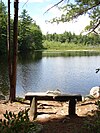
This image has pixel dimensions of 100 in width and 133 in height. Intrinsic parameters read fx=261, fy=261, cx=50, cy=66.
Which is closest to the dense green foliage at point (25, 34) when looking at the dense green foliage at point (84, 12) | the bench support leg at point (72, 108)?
the dense green foliage at point (84, 12)

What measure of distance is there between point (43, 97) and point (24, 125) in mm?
2082

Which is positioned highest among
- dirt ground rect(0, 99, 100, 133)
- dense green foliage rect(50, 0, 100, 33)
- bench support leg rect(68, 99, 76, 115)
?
dense green foliage rect(50, 0, 100, 33)

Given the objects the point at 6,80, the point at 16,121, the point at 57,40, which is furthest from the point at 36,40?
the point at 16,121

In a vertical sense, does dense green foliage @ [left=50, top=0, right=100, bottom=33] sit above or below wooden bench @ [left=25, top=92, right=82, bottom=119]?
above

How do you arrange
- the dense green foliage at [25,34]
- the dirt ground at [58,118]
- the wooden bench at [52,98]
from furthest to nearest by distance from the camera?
the dense green foliage at [25,34]
the wooden bench at [52,98]
the dirt ground at [58,118]

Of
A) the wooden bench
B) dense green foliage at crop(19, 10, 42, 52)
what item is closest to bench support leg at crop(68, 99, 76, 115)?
the wooden bench

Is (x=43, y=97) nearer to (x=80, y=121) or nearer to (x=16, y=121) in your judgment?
(x=80, y=121)

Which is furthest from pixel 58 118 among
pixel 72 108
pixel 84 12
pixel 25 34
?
pixel 25 34

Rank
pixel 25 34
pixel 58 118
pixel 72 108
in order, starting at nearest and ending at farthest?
pixel 58 118
pixel 72 108
pixel 25 34

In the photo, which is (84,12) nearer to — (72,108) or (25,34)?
(72,108)

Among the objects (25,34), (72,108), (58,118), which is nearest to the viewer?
(58,118)

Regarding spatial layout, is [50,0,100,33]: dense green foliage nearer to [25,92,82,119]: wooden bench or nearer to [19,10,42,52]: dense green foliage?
[25,92,82,119]: wooden bench

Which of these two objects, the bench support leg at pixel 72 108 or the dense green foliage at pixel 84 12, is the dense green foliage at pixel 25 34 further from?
the bench support leg at pixel 72 108

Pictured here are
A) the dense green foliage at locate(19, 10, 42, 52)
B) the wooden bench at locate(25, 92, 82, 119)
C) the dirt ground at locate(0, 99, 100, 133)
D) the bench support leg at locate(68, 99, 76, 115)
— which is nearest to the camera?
the dirt ground at locate(0, 99, 100, 133)
